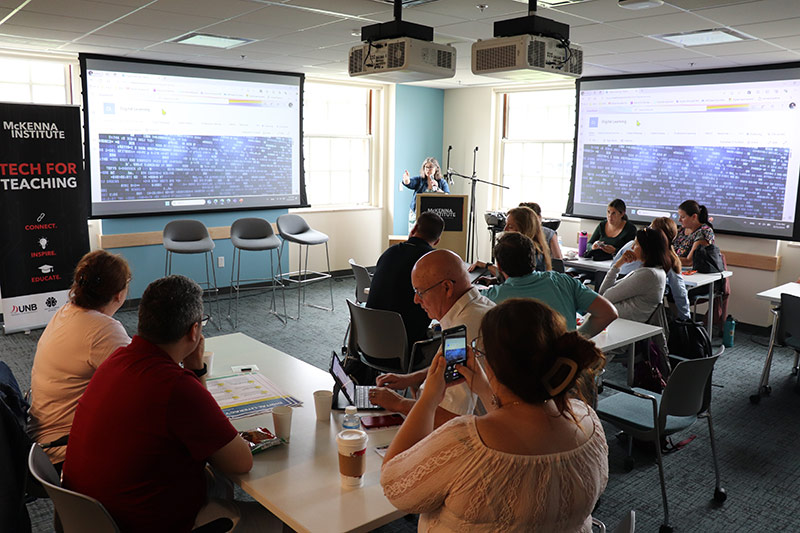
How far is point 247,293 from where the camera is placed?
8.05 m

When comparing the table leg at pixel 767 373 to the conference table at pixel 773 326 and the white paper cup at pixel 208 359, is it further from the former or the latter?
the white paper cup at pixel 208 359

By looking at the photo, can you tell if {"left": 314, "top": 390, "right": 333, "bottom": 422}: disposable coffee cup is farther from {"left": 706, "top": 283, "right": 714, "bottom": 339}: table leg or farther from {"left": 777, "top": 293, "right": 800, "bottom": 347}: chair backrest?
{"left": 706, "top": 283, "right": 714, "bottom": 339}: table leg

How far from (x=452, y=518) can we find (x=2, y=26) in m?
5.47

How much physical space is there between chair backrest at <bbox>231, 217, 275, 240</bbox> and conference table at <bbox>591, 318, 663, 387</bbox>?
461 centimetres

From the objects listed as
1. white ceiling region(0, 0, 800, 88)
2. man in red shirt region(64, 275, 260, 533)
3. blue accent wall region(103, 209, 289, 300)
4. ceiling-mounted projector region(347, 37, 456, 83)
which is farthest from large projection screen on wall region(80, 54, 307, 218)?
man in red shirt region(64, 275, 260, 533)

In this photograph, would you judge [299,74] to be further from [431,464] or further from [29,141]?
[431,464]

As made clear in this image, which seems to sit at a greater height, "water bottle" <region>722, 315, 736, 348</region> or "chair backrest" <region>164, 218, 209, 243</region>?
"chair backrest" <region>164, 218, 209, 243</region>

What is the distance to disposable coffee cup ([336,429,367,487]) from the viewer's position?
74.0 inches

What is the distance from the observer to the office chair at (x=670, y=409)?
2.99 meters

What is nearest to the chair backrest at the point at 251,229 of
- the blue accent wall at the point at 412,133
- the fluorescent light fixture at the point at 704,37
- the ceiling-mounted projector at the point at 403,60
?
the blue accent wall at the point at 412,133

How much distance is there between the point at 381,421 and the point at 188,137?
19.9ft

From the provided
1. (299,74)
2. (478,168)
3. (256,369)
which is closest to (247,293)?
(299,74)

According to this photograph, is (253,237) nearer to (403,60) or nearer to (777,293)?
(403,60)

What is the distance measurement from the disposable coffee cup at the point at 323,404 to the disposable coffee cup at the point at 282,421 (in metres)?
0.20
